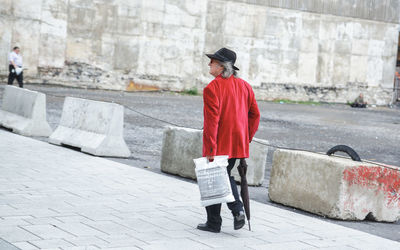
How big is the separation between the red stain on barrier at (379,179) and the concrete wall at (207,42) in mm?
22441

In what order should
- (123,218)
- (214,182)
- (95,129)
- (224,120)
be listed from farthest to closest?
1. (95,129)
2. (123,218)
3. (224,120)
4. (214,182)

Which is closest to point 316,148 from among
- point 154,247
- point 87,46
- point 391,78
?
point 154,247

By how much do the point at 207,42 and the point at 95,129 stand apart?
22.4 metres

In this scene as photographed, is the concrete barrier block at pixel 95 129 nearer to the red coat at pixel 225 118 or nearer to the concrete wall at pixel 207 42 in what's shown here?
the red coat at pixel 225 118

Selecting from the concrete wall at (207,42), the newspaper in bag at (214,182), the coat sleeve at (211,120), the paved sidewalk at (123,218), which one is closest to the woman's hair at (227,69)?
the coat sleeve at (211,120)

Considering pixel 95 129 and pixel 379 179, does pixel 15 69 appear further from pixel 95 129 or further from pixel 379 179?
pixel 379 179

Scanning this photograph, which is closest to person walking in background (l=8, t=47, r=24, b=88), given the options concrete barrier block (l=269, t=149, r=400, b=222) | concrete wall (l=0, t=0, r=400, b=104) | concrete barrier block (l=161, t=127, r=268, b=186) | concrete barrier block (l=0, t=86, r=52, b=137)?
concrete wall (l=0, t=0, r=400, b=104)

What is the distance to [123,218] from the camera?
6238mm

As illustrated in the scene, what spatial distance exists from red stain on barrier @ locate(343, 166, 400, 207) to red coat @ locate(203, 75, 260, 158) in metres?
1.62

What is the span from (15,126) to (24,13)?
15.6m

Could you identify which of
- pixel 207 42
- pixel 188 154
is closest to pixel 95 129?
pixel 188 154

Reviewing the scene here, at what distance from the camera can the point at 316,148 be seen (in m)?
14.3

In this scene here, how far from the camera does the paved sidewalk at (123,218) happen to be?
5.40 m

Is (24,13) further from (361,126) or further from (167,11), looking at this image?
(361,126)
